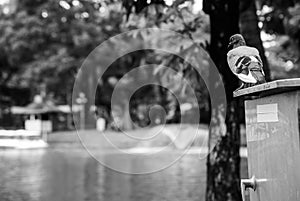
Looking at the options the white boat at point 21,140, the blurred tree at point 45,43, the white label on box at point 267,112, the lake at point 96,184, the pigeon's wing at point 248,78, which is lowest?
the lake at point 96,184

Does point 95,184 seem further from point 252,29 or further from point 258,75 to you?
point 258,75

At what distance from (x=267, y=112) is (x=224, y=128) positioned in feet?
8.68

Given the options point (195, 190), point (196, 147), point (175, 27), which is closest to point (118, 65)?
point (196, 147)

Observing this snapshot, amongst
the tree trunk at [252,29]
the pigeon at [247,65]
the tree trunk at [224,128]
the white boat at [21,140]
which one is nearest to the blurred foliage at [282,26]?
the tree trunk at [252,29]

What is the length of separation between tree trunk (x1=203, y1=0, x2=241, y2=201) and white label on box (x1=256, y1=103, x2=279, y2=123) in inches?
98.5

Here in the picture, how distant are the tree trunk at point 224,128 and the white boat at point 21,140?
22.6 meters

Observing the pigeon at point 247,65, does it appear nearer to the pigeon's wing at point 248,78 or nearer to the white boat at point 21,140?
the pigeon's wing at point 248,78

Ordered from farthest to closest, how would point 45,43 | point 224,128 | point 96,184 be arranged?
point 45,43 < point 96,184 < point 224,128

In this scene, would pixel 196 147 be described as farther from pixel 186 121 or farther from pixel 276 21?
pixel 276 21

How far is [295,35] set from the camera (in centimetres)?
962

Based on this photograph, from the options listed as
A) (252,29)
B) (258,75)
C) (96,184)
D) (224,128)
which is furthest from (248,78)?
(96,184)

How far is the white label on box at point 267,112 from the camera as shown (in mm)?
2939

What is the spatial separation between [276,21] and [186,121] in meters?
13.5

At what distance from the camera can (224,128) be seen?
5.66 m
